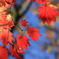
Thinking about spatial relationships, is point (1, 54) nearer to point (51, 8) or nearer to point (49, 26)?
point (51, 8)

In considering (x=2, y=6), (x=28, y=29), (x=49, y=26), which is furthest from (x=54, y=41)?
(x=2, y=6)

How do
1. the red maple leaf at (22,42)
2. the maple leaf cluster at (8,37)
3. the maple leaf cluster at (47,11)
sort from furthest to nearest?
the maple leaf cluster at (47,11), the red maple leaf at (22,42), the maple leaf cluster at (8,37)

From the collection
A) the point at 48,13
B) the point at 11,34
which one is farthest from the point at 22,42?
the point at 48,13

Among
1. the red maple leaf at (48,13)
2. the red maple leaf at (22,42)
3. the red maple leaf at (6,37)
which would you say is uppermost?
the red maple leaf at (48,13)

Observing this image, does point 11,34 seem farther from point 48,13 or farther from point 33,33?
point 48,13

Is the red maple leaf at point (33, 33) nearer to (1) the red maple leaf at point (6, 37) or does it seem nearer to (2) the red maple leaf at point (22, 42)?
(2) the red maple leaf at point (22, 42)

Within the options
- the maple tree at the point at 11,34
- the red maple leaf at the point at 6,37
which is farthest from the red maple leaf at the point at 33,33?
the red maple leaf at the point at 6,37

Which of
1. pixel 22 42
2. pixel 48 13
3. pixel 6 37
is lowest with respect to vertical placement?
pixel 22 42

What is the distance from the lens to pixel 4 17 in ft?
6.87

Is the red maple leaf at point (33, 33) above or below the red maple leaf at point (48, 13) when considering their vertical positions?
below

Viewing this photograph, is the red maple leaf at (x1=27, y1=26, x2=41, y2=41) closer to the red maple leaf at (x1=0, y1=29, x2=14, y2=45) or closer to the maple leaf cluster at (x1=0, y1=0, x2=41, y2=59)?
the maple leaf cluster at (x1=0, y1=0, x2=41, y2=59)

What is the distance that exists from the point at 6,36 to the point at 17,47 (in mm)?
264

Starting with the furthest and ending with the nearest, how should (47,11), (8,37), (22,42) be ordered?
(47,11)
(22,42)
(8,37)

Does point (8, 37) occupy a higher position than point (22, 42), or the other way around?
point (8, 37)
